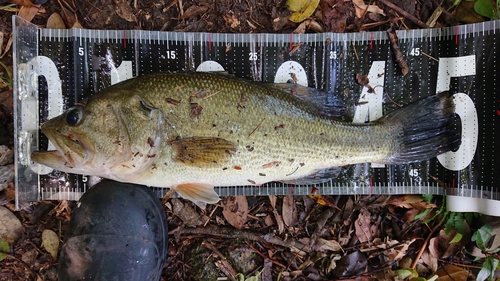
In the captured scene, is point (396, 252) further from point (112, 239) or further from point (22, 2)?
point (22, 2)

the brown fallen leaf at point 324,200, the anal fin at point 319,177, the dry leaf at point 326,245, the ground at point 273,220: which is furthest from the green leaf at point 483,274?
the anal fin at point 319,177

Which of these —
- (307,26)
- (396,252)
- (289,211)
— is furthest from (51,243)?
(396,252)

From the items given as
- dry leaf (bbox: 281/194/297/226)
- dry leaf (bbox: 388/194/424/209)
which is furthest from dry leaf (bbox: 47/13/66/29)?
dry leaf (bbox: 388/194/424/209)

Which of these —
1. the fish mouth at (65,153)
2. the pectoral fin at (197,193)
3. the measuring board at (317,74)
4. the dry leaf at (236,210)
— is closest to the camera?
the fish mouth at (65,153)

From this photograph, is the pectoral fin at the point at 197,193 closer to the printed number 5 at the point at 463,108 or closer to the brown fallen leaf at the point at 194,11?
the brown fallen leaf at the point at 194,11

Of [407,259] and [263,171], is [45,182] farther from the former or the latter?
[407,259]

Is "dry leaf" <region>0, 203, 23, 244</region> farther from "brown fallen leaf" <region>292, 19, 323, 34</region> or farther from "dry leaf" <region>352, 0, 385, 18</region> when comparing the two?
"dry leaf" <region>352, 0, 385, 18</region>
